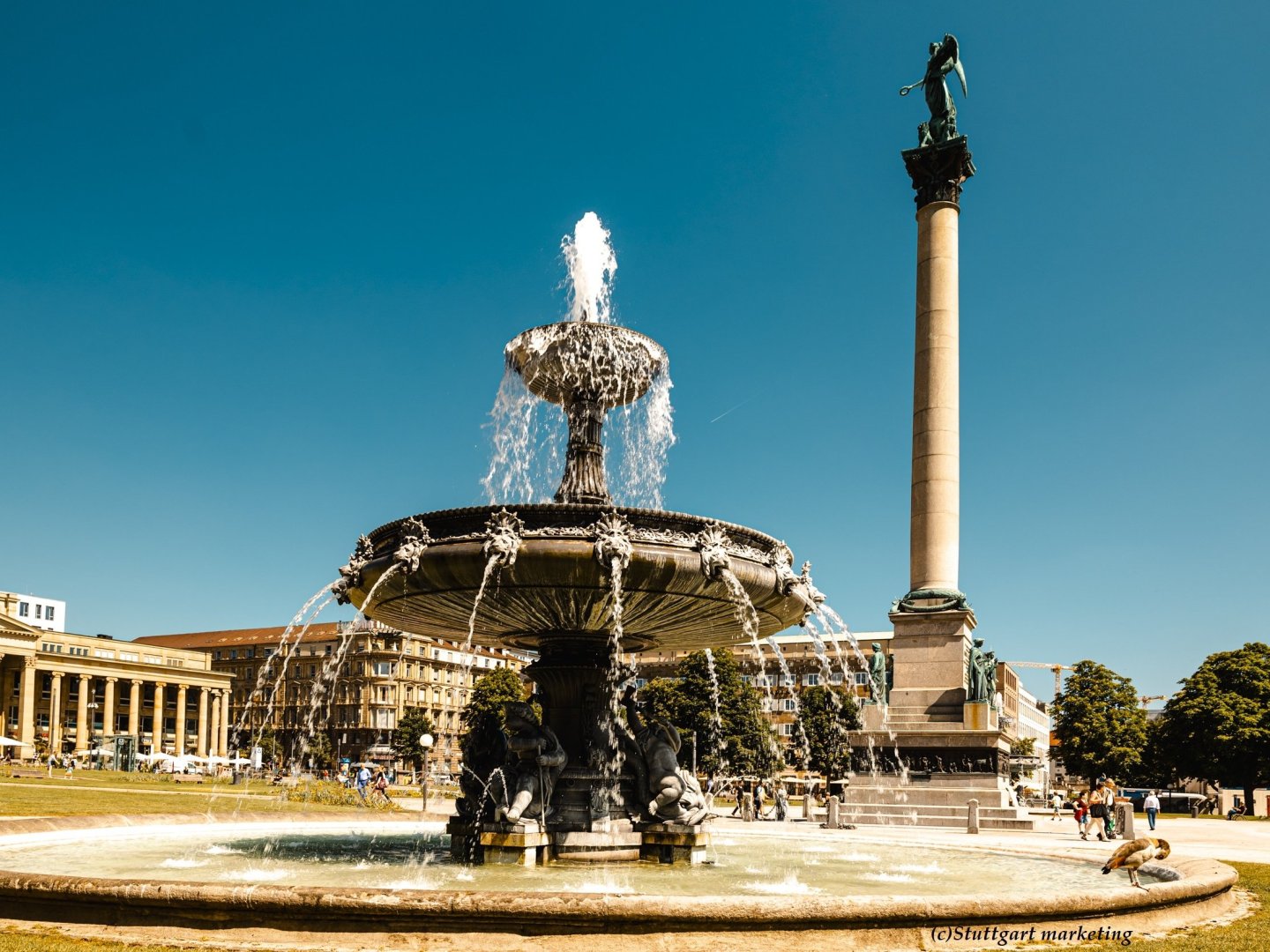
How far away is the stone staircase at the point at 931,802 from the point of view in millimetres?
27391

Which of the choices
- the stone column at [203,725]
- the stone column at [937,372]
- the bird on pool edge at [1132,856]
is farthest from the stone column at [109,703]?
the bird on pool edge at [1132,856]

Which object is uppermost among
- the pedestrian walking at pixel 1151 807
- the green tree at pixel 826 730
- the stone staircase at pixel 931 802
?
the stone staircase at pixel 931 802

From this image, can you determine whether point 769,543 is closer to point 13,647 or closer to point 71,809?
point 71,809

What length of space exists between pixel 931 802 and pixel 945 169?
1850 centimetres

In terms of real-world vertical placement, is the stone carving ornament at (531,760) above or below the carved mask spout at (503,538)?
below

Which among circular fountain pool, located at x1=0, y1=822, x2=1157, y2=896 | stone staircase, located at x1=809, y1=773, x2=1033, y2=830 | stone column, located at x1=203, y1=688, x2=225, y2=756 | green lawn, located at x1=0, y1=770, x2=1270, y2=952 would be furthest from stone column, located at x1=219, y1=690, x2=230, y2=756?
circular fountain pool, located at x1=0, y1=822, x2=1157, y2=896

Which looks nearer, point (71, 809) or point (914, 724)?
point (71, 809)

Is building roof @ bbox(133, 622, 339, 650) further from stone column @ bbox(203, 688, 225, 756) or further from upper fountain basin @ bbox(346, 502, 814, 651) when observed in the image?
upper fountain basin @ bbox(346, 502, 814, 651)

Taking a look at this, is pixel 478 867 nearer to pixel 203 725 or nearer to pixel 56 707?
pixel 56 707

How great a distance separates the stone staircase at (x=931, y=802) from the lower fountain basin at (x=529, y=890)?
11.4 metres

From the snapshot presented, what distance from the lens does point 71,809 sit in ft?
80.7

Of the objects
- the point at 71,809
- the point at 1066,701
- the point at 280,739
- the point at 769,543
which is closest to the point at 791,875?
the point at 769,543

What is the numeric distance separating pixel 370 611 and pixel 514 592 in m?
2.43

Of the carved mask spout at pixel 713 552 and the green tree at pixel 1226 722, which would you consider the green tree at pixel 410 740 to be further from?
the carved mask spout at pixel 713 552
